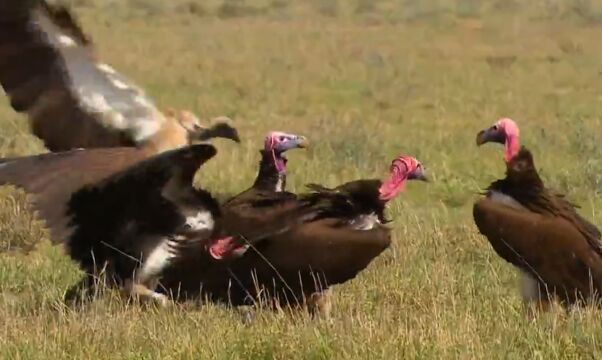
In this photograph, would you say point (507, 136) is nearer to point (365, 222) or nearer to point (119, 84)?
point (365, 222)

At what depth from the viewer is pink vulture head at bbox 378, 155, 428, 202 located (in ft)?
19.8

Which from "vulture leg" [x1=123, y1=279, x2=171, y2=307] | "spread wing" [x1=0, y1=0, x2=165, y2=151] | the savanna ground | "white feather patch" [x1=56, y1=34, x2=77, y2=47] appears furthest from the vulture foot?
"white feather patch" [x1=56, y1=34, x2=77, y2=47]

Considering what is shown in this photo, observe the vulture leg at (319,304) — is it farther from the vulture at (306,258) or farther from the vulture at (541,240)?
the vulture at (541,240)

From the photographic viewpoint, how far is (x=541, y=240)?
5.78 m

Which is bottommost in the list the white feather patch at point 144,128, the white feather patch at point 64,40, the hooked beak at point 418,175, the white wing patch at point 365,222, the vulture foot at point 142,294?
the vulture foot at point 142,294

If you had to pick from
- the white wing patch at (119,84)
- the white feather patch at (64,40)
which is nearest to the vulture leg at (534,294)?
the white wing patch at (119,84)

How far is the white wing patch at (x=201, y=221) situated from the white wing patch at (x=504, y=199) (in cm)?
133

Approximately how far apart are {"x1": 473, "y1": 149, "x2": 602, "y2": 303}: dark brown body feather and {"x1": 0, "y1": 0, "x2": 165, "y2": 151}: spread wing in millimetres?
1742

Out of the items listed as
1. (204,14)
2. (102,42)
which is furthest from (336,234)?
(204,14)

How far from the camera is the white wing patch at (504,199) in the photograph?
5961 mm

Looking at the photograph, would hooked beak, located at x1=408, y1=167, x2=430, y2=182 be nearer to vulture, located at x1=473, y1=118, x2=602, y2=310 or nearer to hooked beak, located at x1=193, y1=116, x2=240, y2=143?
vulture, located at x1=473, y1=118, x2=602, y2=310

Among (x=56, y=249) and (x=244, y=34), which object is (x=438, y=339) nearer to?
(x=56, y=249)

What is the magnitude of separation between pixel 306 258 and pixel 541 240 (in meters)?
1.07

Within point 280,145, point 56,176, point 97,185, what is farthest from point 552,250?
point 56,176
